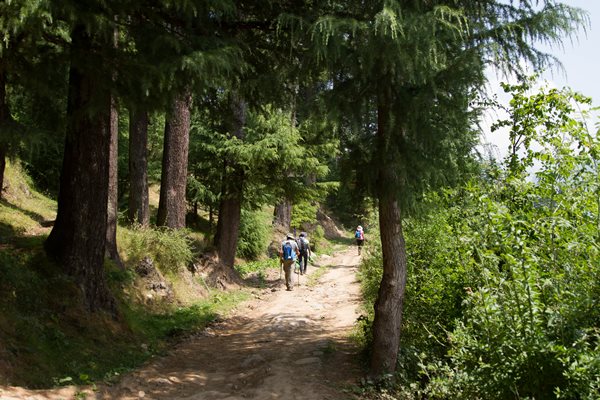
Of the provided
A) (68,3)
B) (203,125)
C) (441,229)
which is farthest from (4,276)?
(203,125)

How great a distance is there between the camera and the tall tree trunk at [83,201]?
27.8ft

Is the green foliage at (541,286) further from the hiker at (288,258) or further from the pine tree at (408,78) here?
the hiker at (288,258)

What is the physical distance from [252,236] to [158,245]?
7.78 m

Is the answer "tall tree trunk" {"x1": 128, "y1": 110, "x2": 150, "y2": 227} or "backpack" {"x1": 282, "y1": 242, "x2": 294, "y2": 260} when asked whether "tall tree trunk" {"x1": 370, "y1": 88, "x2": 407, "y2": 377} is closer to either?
"tall tree trunk" {"x1": 128, "y1": 110, "x2": 150, "y2": 227}

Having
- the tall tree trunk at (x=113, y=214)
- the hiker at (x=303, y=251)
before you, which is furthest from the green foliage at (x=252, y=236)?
the tall tree trunk at (x=113, y=214)

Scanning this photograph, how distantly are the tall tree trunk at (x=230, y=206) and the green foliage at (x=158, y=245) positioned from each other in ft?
9.86

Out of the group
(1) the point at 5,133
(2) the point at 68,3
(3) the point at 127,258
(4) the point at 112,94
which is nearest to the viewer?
(2) the point at 68,3

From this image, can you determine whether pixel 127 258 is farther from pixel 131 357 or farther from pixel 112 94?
pixel 112 94

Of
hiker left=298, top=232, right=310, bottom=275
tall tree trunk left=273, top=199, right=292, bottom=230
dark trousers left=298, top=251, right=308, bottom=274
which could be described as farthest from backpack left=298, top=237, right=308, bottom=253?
tall tree trunk left=273, top=199, right=292, bottom=230

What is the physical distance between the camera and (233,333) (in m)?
11.4

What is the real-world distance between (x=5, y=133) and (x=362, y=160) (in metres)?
4.62

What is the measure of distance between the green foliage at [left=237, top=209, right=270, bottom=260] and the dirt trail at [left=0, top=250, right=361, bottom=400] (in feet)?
19.8

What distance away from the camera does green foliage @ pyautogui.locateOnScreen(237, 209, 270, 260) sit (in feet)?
66.5

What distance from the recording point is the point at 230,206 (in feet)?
54.7
